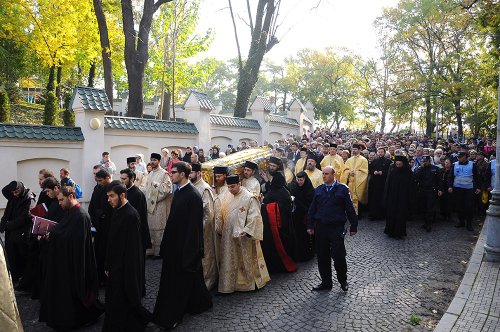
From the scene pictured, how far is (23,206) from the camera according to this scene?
251 inches

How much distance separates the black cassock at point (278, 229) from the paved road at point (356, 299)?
261mm

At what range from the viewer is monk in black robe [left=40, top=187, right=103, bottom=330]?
486cm

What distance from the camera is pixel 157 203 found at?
814 centimetres

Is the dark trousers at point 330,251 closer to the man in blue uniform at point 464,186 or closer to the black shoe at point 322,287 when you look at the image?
→ the black shoe at point 322,287

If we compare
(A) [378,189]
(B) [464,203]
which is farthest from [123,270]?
(B) [464,203]

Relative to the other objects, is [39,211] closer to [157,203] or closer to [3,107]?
[157,203]

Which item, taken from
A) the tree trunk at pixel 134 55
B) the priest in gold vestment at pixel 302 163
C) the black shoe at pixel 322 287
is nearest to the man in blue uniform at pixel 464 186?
the priest in gold vestment at pixel 302 163

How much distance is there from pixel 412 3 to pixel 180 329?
90.9 ft

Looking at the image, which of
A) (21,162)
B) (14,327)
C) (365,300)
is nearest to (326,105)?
(21,162)

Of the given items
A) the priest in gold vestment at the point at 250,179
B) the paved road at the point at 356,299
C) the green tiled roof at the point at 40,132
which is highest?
the green tiled roof at the point at 40,132

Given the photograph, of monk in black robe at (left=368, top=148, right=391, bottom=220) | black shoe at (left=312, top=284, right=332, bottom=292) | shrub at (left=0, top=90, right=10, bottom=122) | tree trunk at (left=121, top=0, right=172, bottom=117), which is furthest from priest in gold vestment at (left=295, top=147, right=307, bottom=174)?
shrub at (left=0, top=90, right=10, bottom=122)

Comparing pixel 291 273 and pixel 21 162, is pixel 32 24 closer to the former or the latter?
pixel 21 162

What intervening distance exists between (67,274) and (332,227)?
3.70m

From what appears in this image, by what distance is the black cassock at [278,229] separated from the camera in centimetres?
692
